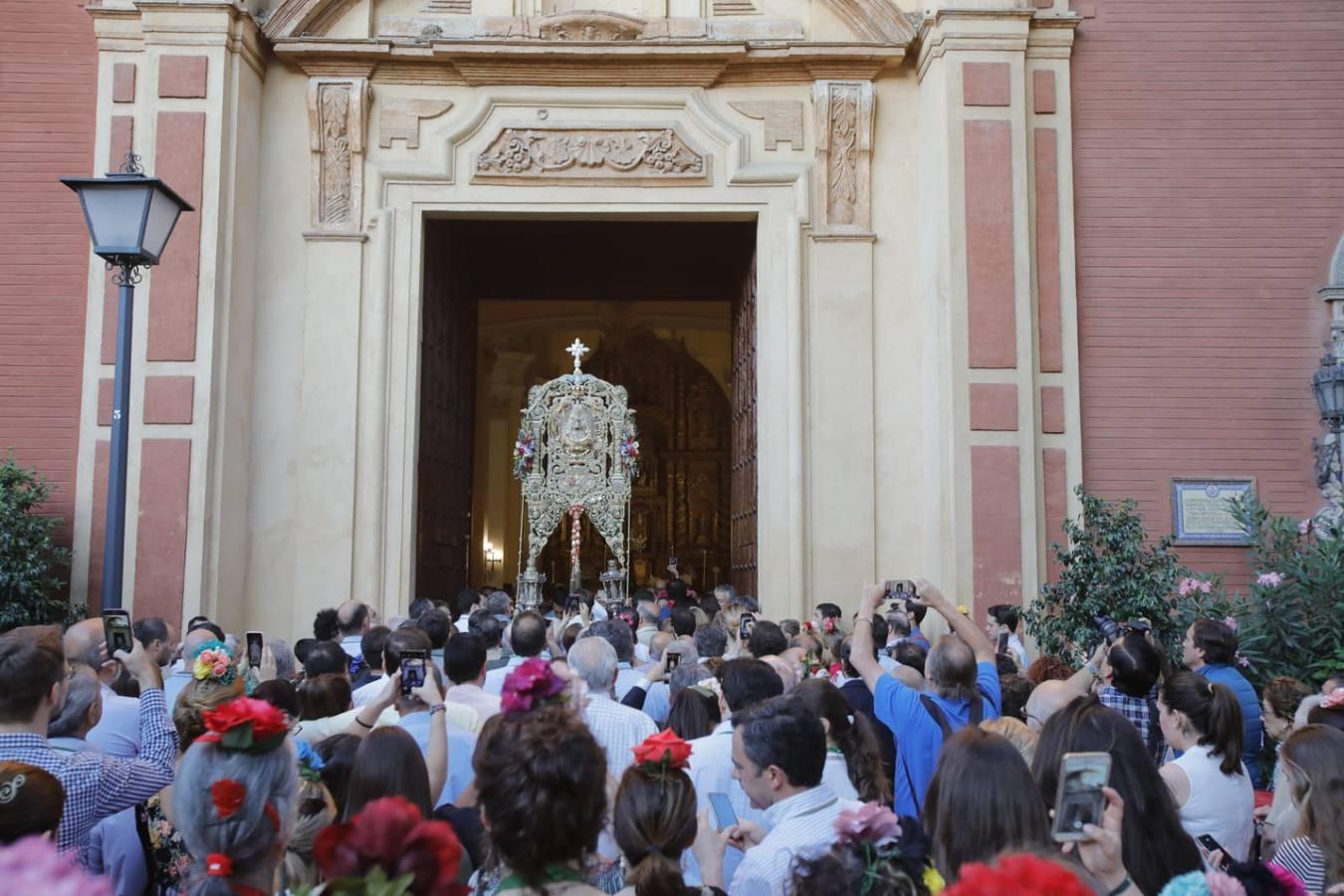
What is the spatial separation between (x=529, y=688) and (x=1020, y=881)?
1.61 m

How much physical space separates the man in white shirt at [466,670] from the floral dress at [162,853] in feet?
4.44

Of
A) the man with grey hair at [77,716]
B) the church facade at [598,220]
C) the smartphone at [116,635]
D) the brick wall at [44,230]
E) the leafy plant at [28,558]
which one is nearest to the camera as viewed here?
the man with grey hair at [77,716]

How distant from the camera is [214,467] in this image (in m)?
11.1

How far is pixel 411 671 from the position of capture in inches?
165

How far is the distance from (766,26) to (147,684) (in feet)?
30.7

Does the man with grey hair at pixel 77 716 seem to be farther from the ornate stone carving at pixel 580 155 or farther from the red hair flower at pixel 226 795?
the ornate stone carving at pixel 580 155

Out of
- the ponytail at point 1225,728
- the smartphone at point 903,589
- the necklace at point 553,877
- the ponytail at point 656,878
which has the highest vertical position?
the smartphone at point 903,589

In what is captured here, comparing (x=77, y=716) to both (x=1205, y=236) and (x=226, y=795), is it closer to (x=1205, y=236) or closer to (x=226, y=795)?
(x=226, y=795)

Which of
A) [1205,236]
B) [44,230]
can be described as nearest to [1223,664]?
[1205,236]

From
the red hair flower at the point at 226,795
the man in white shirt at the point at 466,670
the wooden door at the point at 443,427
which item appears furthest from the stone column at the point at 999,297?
the red hair flower at the point at 226,795

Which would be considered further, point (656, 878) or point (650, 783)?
point (650, 783)

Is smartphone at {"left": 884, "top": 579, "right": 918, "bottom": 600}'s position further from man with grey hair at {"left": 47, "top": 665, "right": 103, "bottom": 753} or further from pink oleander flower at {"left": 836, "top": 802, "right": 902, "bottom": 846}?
A: man with grey hair at {"left": 47, "top": 665, "right": 103, "bottom": 753}

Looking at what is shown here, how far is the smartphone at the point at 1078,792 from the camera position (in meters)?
2.50

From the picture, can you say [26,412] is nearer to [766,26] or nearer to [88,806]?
[766,26]
